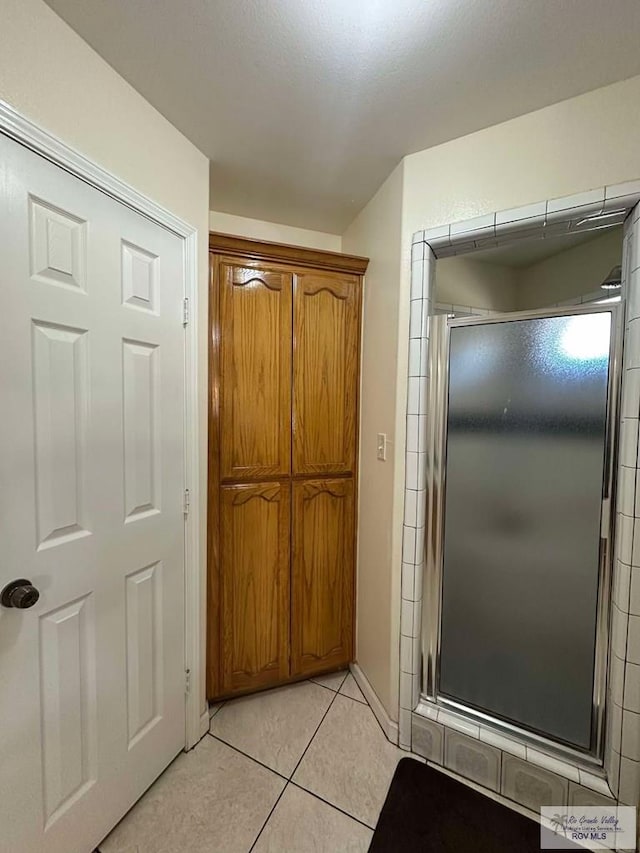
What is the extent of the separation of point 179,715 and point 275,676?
499 millimetres

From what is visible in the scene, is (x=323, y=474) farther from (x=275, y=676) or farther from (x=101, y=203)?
(x=101, y=203)

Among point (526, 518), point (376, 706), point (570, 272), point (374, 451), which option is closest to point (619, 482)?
point (526, 518)

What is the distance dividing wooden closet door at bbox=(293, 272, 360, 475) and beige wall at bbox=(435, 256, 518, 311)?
467mm

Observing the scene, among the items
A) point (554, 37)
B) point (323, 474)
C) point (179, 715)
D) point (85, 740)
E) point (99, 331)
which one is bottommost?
point (179, 715)

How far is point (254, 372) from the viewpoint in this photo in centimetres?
172

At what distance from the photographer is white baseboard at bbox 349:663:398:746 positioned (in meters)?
1.60

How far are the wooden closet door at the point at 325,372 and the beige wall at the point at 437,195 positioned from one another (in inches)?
3.4

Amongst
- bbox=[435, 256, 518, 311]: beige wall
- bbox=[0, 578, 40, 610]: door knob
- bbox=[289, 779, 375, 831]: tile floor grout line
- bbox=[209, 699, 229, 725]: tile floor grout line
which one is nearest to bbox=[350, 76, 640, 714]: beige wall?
bbox=[435, 256, 518, 311]: beige wall

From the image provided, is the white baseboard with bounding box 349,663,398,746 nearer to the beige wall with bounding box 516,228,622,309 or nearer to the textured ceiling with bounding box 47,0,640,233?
the beige wall with bounding box 516,228,622,309

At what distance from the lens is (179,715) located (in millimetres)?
1496

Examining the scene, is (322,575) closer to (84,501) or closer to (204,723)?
(204,723)

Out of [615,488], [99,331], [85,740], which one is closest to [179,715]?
[85,740]

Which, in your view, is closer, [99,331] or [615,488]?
[99,331]

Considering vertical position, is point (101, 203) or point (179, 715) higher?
point (101, 203)
